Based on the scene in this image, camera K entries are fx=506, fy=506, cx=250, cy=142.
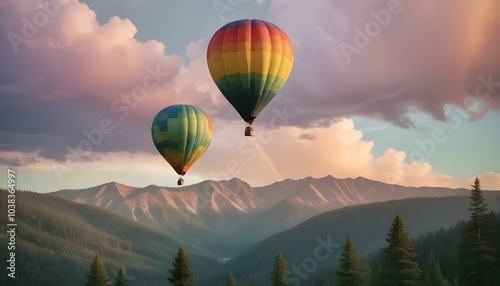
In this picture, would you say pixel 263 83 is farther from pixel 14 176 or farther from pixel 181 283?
pixel 14 176

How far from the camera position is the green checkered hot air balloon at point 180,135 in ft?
288

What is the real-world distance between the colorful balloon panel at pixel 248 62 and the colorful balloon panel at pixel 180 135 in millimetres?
18404

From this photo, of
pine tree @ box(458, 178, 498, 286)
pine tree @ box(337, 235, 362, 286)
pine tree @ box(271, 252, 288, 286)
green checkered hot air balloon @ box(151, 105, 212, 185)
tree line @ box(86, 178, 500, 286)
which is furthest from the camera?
green checkered hot air balloon @ box(151, 105, 212, 185)

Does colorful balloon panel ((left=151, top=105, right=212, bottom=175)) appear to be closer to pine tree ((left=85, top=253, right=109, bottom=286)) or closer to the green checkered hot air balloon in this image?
the green checkered hot air balloon

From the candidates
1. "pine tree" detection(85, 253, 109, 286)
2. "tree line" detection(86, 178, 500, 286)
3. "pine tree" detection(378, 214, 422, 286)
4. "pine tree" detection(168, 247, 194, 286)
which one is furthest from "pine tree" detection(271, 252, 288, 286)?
"pine tree" detection(85, 253, 109, 286)

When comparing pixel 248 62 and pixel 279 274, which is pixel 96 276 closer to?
pixel 279 274

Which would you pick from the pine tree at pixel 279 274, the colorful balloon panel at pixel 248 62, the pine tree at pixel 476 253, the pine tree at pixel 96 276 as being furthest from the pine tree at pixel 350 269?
the pine tree at pixel 96 276

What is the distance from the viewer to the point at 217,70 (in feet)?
236

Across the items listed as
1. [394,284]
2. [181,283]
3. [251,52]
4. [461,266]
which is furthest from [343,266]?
[251,52]

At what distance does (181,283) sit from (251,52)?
3259cm

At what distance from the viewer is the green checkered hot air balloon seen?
87.7 meters

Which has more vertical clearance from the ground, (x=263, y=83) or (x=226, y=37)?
(x=226, y=37)

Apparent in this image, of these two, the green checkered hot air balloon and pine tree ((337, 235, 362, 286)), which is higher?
the green checkered hot air balloon

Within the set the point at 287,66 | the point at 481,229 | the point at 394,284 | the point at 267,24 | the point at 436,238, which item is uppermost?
the point at 267,24
